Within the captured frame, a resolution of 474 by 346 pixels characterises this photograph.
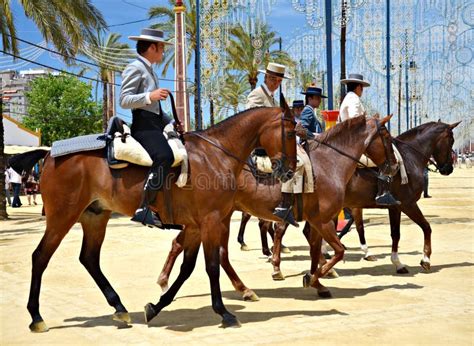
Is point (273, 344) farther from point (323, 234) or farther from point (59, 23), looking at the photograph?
point (59, 23)

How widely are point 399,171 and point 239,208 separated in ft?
9.30

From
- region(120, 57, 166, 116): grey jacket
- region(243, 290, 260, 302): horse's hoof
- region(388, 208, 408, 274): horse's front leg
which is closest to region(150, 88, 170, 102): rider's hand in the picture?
region(120, 57, 166, 116): grey jacket

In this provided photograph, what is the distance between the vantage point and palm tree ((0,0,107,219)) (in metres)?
19.0

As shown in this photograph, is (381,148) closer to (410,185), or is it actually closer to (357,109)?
(357,109)

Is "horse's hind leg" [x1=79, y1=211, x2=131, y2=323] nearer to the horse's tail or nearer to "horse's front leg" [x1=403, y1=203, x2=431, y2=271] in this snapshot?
the horse's tail

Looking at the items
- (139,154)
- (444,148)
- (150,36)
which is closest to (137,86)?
(150,36)

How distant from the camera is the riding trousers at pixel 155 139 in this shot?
637 cm

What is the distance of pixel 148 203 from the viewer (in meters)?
6.41

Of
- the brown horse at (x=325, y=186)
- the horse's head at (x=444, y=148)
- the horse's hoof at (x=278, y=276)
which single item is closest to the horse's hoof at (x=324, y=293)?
the brown horse at (x=325, y=186)

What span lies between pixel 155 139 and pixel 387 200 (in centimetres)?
456

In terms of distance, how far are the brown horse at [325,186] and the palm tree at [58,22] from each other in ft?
43.3

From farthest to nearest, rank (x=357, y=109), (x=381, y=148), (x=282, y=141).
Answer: (x=357, y=109) → (x=381, y=148) → (x=282, y=141)

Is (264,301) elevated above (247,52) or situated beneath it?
situated beneath

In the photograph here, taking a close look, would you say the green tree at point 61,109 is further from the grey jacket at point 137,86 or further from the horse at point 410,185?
the grey jacket at point 137,86
